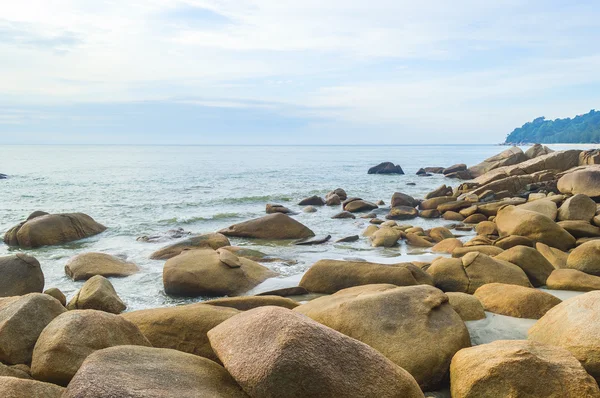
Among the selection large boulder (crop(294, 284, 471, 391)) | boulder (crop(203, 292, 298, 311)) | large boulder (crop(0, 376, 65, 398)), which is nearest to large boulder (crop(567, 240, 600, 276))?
large boulder (crop(294, 284, 471, 391))

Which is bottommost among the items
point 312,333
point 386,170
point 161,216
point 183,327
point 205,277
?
point 161,216

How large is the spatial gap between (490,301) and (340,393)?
3.75 meters

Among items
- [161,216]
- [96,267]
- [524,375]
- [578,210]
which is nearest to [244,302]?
[524,375]

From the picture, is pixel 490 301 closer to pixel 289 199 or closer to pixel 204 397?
pixel 204 397

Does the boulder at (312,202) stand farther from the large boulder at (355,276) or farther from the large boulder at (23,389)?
the large boulder at (23,389)

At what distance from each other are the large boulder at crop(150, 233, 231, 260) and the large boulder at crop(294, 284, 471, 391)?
610 centimetres

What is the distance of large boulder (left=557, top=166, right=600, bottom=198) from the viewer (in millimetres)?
15234

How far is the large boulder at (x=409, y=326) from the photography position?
4188 mm

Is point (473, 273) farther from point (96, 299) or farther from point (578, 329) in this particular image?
point (96, 299)

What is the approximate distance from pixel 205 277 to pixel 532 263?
514 centimetres

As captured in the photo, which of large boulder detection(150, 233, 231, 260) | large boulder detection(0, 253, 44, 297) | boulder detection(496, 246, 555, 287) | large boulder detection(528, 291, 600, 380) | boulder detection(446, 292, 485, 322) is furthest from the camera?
large boulder detection(150, 233, 231, 260)

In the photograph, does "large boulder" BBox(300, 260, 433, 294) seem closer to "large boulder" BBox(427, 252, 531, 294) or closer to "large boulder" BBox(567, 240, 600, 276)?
"large boulder" BBox(427, 252, 531, 294)

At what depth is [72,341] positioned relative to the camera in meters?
3.54

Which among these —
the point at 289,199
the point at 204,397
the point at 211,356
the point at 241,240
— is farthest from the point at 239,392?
the point at 289,199
